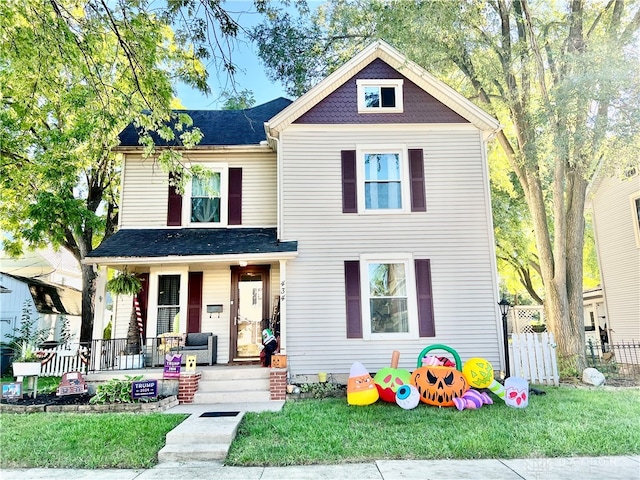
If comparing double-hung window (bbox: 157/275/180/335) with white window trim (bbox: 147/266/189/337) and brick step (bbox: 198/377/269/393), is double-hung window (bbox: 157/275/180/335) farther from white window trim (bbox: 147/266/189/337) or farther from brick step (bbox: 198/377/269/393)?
brick step (bbox: 198/377/269/393)

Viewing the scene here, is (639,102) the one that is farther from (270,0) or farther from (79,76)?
(79,76)

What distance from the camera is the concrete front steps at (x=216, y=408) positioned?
519 cm

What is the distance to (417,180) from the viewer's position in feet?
33.3

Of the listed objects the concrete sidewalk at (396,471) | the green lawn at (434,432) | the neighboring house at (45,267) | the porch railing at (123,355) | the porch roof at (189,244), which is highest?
the neighboring house at (45,267)

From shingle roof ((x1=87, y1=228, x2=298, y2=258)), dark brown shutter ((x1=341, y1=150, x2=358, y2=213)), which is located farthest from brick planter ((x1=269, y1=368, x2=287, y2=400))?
dark brown shutter ((x1=341, y1=150, x2=358, y2=213))

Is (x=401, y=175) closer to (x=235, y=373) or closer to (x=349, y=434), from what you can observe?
(x=235, y=373)

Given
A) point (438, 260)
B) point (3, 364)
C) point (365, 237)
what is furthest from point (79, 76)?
point (3, 364)

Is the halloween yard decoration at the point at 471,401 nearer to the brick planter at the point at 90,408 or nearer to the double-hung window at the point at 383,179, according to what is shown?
the double-hung window at the point at 383,179

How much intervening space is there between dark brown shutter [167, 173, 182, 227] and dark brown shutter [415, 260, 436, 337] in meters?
5.95

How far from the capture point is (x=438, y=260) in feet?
32.2

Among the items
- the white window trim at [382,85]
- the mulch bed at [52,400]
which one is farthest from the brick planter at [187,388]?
the white window trim at [382,85]

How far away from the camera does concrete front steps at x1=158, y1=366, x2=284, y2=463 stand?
204 inches

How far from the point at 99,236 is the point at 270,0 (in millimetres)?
14681

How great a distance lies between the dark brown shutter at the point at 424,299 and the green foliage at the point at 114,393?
5881mm
